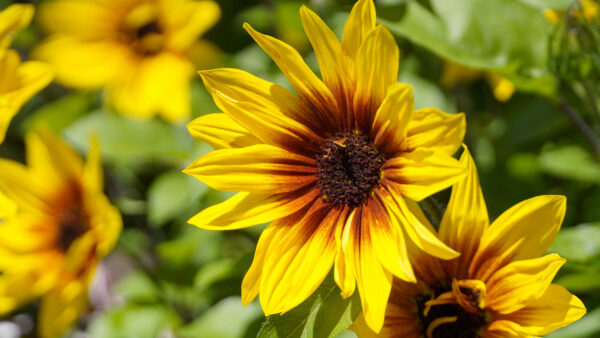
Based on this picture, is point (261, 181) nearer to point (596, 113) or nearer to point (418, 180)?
point (418, 180)

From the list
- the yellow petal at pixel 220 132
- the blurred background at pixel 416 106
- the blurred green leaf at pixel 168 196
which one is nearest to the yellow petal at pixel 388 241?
the yellow petal at pixel 220 132

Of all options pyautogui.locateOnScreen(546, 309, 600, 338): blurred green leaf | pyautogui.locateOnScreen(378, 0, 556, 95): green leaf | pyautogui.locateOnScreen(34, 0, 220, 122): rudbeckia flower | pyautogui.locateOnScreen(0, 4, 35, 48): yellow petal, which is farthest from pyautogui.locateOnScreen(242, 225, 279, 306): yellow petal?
pyautogui.locateOnScreen(34, 0, 220, 122): rudbeckia flower

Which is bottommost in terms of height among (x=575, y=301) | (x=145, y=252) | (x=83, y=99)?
(x=145, y=252)

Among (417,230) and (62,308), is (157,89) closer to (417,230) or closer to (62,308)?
(62,308)

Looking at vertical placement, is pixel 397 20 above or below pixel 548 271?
above

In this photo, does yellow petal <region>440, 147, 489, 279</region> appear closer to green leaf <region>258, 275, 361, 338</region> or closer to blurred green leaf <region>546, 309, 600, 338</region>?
green leaf <region>258, 275, 361, 338</region>

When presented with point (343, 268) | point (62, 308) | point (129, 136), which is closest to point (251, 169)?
point (343, 268)

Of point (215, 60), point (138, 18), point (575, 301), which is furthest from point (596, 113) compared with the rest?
point (138, 18)

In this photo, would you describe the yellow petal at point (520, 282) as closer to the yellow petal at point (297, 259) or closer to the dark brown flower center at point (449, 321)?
the dark brown flower center at point (449, 321)
